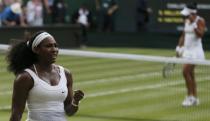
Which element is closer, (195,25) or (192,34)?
(195,25)

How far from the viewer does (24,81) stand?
22.6 feet

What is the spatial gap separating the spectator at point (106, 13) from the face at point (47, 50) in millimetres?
28218

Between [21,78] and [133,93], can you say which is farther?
[133,93]

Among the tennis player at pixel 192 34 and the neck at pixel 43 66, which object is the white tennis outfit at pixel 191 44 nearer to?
the tennis player at pixel 192 34

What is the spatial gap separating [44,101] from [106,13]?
2915 centimetres

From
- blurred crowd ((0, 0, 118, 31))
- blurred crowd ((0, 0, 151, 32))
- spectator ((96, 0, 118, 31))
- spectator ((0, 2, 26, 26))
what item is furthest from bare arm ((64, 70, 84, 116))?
spectator ((96, 0, 118, 31))

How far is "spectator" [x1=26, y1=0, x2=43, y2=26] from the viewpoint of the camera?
1268 inches

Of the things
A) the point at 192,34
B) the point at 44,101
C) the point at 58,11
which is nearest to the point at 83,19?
the point at 58,11

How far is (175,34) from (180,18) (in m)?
0.78

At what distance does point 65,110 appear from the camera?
23.6 ft

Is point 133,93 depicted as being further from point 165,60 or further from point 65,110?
point 65,110

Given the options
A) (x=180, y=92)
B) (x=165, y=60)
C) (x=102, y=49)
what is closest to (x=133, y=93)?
(x=180, y=92)

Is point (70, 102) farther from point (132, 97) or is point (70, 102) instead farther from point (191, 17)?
point (132, 97)

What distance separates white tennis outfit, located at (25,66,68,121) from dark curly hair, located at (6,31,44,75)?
6.3 inches
